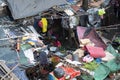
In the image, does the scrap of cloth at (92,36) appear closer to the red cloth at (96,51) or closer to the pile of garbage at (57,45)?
the pile of garbage at (57,45)

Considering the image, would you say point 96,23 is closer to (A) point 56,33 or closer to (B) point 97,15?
(B) point 97,15

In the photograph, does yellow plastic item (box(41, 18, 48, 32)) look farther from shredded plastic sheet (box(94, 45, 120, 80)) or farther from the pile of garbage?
shredded plastic sheet (box(94, 45, 120, 80))

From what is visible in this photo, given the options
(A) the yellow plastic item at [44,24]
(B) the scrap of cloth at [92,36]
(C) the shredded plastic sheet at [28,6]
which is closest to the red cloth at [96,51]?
(B) the scrap of cloth at [92,36]

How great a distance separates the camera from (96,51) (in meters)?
13.2

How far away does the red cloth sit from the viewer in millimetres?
13062

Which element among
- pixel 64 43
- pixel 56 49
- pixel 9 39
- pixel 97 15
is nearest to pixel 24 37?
pixel 9 39

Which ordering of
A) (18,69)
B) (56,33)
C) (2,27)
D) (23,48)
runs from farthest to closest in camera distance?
(56,33) → (2,27) → (23,48) → (18,69)

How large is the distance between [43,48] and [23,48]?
785mm

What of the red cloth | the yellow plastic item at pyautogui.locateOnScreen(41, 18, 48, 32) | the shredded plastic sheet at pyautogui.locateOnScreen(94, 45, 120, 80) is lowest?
the shredded plastic sheet at pyautogui.locateOnScreen(94, 45, 120, 80)

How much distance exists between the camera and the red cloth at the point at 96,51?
13062mm

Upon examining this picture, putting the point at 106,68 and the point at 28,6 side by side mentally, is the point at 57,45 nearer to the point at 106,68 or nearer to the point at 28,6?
the point at 28,6

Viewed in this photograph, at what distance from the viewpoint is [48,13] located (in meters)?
14.3

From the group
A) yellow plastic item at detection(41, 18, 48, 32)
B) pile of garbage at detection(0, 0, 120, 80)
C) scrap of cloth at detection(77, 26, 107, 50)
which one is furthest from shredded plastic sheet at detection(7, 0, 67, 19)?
scrap of cloth at detection(77, 26, 107, 50)

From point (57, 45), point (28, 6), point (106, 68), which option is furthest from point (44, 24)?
point (106, 68)
